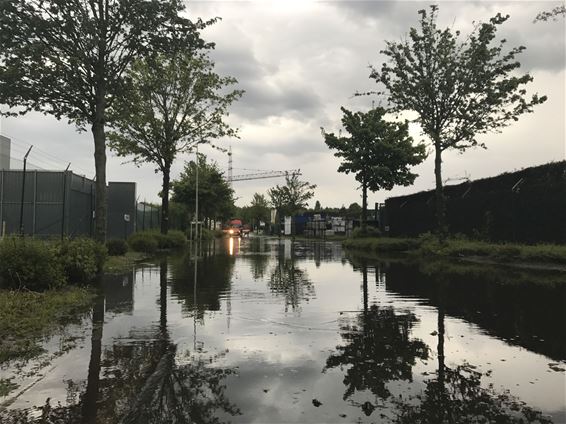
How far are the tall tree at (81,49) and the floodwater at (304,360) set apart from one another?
7.43 m

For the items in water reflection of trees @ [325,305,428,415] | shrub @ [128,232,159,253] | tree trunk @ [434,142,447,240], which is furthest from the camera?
shrub @ [128,232,159,253]

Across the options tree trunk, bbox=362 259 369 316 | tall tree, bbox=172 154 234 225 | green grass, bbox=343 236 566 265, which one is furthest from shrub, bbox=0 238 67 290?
tall tree, bbox=172 154 234 225

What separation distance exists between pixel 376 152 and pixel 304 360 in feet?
90.9

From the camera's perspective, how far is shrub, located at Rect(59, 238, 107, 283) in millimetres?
11680

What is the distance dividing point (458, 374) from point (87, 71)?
1470 cm

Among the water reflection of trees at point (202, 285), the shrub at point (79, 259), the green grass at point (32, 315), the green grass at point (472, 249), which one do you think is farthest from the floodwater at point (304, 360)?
the green grass at point (472, 249)

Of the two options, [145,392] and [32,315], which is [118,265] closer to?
[32,315]

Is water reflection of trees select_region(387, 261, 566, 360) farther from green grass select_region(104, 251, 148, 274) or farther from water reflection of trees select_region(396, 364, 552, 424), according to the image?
green grass select_region(104, 251, 148, 274)

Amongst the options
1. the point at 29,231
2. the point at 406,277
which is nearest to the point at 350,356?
the point at 406,277

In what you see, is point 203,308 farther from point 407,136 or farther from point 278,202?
point 278,202

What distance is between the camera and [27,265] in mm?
9945

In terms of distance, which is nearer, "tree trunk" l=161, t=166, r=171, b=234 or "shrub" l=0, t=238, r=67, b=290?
"shrub" l=0, t=238, r=67, b=290

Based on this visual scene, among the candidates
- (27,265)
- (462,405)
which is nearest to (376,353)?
(462,405)

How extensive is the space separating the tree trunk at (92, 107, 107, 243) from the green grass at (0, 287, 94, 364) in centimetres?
575
